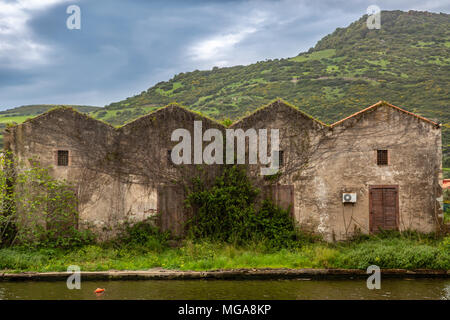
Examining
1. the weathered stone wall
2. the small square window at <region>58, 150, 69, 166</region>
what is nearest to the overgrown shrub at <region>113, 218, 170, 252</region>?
the small square window at <region>58, 150, 69, 166</region>

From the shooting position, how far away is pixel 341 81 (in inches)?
1970

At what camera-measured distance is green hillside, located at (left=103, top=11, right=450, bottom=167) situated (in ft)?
133

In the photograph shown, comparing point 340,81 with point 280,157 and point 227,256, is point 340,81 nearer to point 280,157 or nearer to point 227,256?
point 280,157

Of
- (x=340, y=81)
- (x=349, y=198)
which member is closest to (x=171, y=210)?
(x=349, y=198)

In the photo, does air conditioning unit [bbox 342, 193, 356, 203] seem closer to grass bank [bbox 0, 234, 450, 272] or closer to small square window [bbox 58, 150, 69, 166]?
grass bank [bbox 0, 234, 450, 272]

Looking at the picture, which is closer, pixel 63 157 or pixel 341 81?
pixel 63 157

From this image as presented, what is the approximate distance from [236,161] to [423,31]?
6722 centimetres

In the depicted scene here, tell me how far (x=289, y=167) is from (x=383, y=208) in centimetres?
373

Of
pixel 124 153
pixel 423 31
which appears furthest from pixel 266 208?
pixel 423 31

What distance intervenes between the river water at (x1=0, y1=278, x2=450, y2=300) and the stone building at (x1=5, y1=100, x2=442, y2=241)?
2938 mm

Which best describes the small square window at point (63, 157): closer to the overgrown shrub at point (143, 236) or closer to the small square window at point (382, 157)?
the overgrown shrub at point (143, 236)

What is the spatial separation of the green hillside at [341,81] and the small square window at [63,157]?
22368 mm

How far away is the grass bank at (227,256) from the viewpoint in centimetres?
1273
